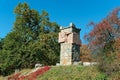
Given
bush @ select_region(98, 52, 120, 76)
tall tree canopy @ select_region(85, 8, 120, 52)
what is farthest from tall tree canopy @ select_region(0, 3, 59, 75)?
bush @ select_region(98, 52, 120, 76)

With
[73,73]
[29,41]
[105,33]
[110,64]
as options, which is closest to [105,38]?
[105,33]

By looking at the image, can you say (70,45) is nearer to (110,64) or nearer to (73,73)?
(73,73)

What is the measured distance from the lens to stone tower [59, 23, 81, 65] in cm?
2331

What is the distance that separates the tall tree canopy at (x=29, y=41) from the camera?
32.8m

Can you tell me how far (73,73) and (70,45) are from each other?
16.5 ft

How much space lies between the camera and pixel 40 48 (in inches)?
1307

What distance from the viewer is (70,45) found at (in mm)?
23406

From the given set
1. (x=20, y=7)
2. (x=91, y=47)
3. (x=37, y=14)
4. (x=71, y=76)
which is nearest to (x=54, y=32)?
(x=37, y=14)

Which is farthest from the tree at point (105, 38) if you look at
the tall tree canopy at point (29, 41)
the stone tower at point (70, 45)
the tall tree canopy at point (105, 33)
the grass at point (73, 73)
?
the tall tree canopy at point (29, 41)

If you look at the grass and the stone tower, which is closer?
the grass

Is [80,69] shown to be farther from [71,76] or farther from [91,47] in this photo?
[91,47]

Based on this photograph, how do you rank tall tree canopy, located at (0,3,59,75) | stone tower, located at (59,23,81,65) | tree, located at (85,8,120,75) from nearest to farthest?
tree, located at (85,8,120,75)
stone tower, located at (59,23,81,65)
tall tree canopy, located at (0,3,59,75)

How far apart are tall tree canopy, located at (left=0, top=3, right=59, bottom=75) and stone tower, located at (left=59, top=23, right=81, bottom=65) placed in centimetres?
947

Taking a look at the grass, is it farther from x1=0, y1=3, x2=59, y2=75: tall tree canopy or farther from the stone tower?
x1=0, y1=3, x2=59, y2=75: tall tree canopy
